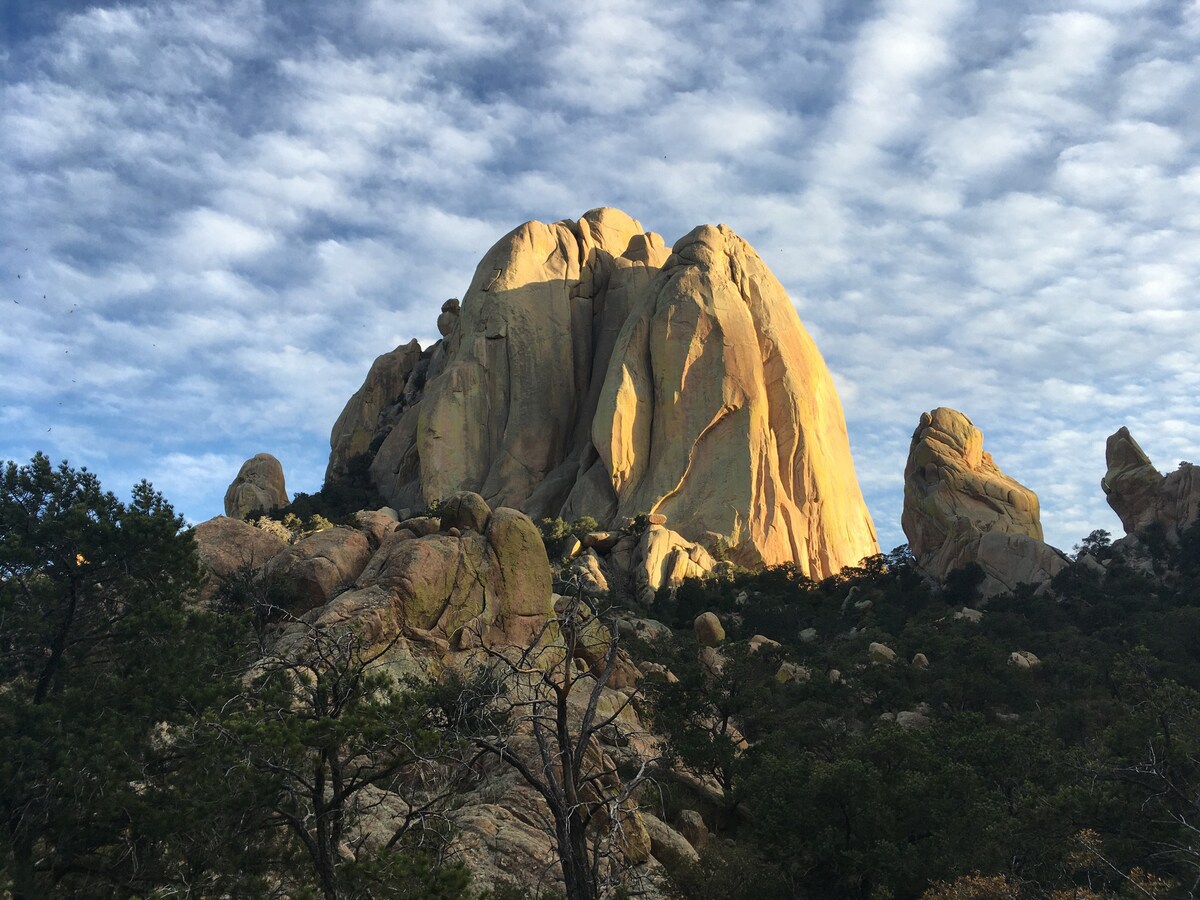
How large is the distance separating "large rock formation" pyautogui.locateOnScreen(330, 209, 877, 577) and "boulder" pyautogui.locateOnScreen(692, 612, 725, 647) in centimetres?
1178

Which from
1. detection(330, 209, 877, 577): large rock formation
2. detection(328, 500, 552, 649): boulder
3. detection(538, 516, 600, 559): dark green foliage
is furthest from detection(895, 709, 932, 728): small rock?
detection(330, 209, 877, 577): large rock formation

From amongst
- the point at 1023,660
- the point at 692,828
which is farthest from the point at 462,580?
the point at 1023,660

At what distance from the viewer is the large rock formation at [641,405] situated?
5353cm

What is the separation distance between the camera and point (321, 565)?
2889 cm

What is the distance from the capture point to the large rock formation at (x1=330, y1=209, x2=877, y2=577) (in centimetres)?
5353

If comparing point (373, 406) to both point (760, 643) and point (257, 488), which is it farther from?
point (760, 643)

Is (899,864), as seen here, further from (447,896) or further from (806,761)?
(447,896)

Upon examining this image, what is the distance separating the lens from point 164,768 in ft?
46.1

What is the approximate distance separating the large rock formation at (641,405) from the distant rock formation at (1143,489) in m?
12.8

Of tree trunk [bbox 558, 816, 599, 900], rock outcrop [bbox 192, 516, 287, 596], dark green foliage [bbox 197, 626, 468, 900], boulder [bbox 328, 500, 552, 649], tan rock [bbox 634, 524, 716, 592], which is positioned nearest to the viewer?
tree trunk [bbox 558, 816, 599, 900]

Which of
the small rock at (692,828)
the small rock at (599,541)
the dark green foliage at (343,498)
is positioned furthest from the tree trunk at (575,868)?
the dark green foliage at (343,498)

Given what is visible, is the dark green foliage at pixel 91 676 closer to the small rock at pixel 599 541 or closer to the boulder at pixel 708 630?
the boulder at pixel 708 630

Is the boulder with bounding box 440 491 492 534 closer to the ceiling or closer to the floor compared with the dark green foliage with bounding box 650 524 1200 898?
closer to the ceiling

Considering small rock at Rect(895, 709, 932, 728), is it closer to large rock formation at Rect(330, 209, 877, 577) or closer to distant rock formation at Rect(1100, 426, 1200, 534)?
large rock formation at Rect(330, 209, 877, 577)
